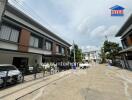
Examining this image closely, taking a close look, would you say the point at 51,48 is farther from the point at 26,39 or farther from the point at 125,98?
the point at 125,98

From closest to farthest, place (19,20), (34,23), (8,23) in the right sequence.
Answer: (8,23)
(19,20)
(34,23)

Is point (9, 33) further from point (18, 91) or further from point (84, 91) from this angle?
point (84, 91)

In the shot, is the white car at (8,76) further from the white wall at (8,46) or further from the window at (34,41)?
the window at (34,41)

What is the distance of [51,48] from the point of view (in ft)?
103

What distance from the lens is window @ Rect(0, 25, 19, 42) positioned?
15481 millimetres

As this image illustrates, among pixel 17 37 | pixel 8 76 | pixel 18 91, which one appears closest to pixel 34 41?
pixel 17 37

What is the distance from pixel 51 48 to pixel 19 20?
14611 millimetres

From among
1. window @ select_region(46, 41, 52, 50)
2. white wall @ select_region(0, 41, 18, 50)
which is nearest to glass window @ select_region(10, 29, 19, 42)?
white wall @ select_region(0, 41, 18, 50)

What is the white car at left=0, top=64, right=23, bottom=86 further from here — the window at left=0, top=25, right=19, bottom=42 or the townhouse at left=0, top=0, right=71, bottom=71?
the window at left=0, top=25, right=19, bottom=42

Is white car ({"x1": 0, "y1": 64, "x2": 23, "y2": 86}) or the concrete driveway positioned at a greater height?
white car ({"x1": 0, "y1": 64, "x2": 23, "y2": 86})

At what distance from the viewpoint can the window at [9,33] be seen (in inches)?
609

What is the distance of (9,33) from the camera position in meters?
16.7

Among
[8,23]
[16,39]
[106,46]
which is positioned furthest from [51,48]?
[106,46]

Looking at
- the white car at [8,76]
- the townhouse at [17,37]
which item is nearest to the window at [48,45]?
the townhouse at [17,37]
